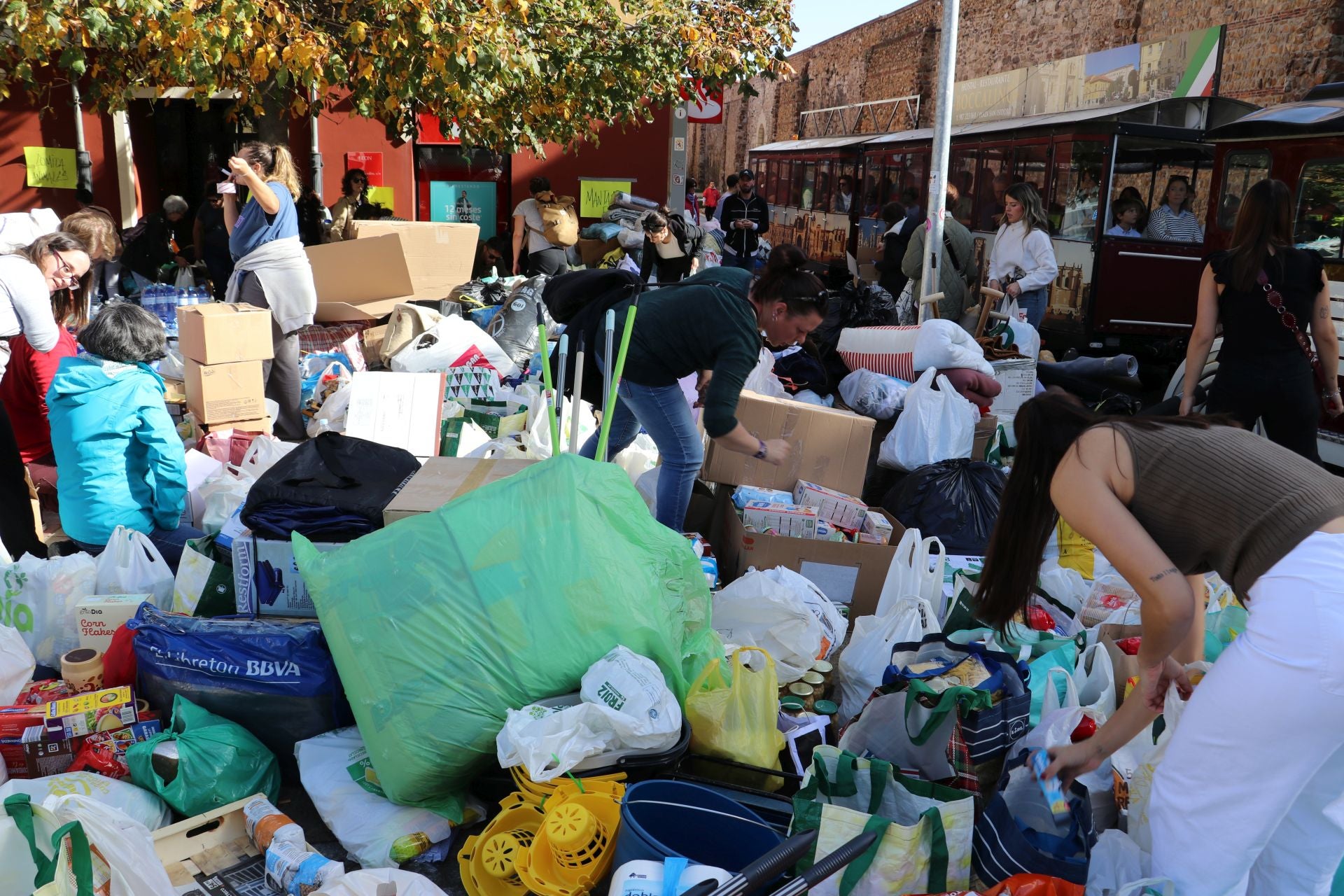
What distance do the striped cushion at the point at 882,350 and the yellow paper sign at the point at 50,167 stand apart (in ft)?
28.9

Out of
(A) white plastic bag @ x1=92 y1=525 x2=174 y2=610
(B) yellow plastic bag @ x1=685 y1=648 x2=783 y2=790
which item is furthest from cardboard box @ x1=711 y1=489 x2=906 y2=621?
(A) white plastic bag @ x1=92 y1=525 x2=174 y2=610

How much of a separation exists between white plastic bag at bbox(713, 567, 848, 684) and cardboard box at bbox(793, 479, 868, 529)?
2.84ft

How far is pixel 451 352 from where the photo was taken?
659cm

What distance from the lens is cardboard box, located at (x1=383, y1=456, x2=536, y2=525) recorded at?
328 cm

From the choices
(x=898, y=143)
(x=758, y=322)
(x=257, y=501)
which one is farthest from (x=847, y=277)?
(x=257, y=501)

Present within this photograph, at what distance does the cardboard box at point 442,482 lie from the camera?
3279 millimetres

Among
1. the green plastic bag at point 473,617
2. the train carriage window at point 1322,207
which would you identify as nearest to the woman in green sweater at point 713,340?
the green plastic bag at point 473,617

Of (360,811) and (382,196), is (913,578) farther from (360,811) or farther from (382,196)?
(382,196)

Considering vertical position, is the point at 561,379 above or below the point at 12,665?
above

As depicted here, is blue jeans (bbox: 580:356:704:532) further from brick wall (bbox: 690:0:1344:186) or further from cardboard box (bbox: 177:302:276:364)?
brick wall (bbox: 690:0:1344:186)

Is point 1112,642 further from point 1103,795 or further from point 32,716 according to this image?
point 32,716

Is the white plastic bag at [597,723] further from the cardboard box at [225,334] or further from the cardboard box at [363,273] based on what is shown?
the cardboard box at [363,273]

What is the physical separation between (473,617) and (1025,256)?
638 cm

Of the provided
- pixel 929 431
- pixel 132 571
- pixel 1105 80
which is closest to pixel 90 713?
pixel 132 571
